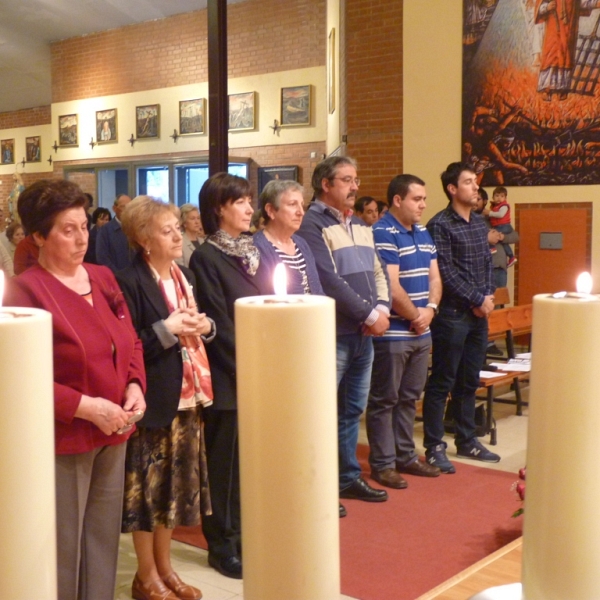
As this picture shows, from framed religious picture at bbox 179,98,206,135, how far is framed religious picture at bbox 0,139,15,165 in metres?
→ 5.00

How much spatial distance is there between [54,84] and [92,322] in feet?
48.8

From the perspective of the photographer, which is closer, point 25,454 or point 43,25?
point 25,454

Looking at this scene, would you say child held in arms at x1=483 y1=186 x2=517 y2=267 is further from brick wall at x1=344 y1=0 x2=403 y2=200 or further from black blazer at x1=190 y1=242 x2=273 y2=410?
black blazer at x1=190 y1=242 x2=273 y2=410

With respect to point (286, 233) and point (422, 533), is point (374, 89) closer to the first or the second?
point (286, 233)

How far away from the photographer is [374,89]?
9.45 m

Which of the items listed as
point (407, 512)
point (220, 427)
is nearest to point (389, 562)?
point (407, 512)

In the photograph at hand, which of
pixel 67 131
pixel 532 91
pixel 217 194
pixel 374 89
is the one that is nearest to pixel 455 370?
pixel 217 194

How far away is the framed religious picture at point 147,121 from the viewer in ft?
47.6

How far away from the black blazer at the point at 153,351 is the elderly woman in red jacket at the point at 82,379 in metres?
0.36

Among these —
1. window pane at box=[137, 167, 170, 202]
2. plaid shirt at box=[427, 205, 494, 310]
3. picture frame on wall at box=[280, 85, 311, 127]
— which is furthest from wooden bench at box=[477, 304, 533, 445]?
window pane at box=[137, 167, 170, 202]

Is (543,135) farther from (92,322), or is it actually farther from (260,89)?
(92,322)

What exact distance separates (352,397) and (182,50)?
11.3 metres

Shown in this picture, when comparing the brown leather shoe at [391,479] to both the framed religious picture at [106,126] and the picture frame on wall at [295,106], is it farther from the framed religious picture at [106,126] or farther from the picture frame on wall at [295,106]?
the framed religious picture at [106,126]

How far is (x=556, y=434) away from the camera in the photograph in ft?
1.62
